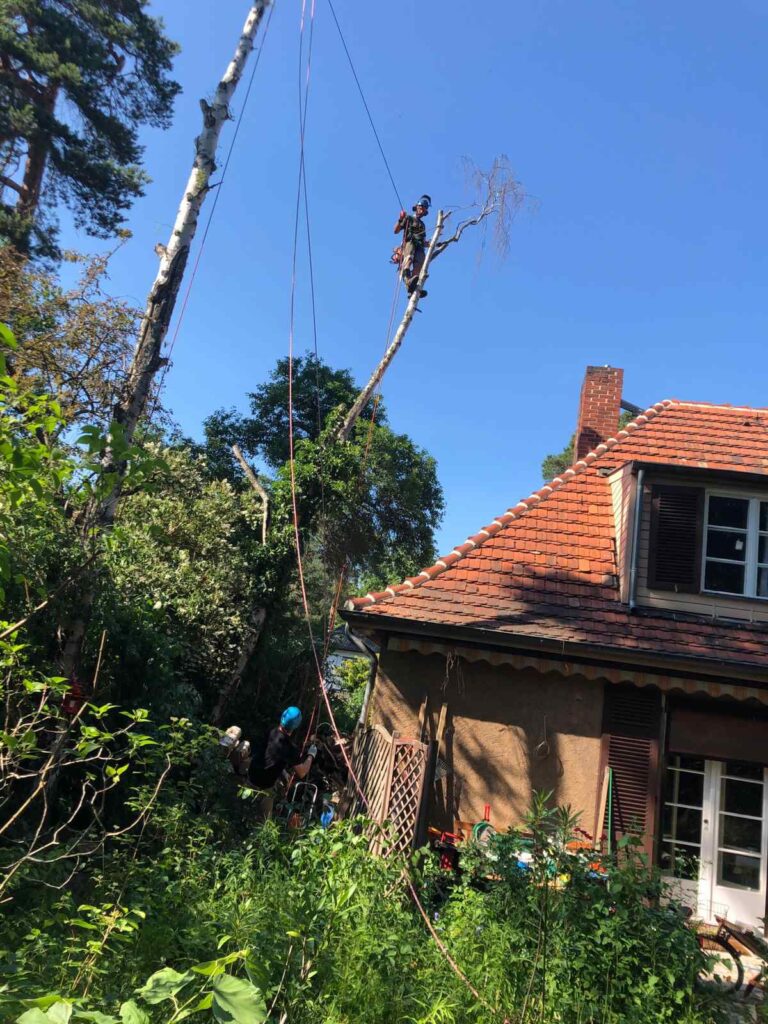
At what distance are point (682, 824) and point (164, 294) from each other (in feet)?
27.6

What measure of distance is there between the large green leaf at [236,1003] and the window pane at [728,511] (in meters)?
8.15

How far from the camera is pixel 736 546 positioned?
25.4ft

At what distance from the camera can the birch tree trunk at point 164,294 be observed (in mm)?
5996

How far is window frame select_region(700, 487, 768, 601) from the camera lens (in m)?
7.48

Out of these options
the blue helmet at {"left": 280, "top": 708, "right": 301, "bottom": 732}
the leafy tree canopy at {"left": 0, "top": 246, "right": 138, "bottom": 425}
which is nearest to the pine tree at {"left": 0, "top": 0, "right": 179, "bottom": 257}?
the leafy tree canopy at {"left": 0, "top": 246, "right": 138, "bottom": 425}

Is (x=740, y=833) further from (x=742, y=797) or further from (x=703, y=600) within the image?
(x=703, y=600)

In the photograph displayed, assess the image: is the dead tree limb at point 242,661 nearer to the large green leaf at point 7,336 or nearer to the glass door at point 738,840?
the glass door at point 738,840

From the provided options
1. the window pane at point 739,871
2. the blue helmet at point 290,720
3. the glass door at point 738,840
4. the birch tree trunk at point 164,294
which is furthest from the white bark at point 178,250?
the window pane at point 739,871

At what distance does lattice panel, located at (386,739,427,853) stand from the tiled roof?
1419 mm

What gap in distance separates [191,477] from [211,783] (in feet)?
24.9

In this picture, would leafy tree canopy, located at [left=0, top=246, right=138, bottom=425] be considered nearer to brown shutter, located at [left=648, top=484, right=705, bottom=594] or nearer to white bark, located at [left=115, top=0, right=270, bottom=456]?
white bark, located at [left=115, top=0, right=270, bottom=456]

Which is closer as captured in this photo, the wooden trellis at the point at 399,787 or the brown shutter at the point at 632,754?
the wooden trellis at the point at 399,787

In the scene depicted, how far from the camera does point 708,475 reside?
763cm

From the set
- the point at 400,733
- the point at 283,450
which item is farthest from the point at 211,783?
the point at 283,450
